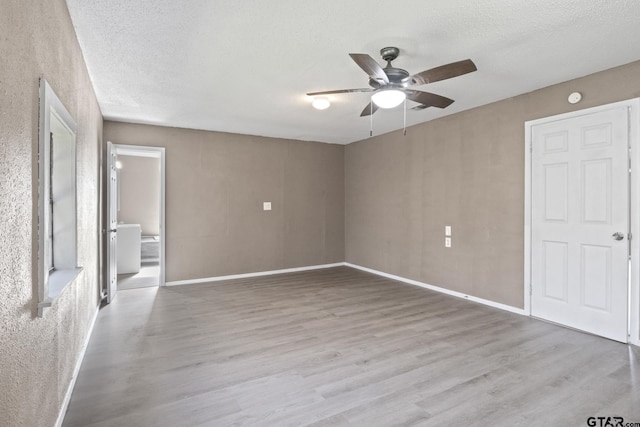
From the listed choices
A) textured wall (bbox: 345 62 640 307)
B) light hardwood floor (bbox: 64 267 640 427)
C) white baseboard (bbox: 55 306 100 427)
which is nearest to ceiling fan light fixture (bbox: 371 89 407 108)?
textured wall (bbox: 345 62 640 307)

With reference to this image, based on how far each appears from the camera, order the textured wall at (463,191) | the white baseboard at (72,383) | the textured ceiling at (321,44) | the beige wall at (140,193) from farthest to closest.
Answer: the beige wall at (140,193) → the textured wall at (463,191) → the textured ceiling at (321,44) → the white baseboard at (72,383)

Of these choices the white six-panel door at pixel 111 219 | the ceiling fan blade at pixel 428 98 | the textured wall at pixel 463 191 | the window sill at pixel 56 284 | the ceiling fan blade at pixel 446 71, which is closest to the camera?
the window sill at pixel 56 284

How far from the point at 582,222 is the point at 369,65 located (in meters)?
2.69

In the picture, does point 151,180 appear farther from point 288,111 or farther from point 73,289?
point 73,289

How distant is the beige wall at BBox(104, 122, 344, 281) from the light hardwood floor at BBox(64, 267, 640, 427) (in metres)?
1.54

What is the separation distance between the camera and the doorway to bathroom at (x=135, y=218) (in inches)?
179

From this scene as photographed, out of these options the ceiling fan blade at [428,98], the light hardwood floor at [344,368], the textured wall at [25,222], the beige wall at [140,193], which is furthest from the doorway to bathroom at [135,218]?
the ceiling fan blade at [428,98]

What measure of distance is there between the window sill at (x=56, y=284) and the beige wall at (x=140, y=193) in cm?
640

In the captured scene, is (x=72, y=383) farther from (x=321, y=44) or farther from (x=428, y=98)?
(x=428, y=98)

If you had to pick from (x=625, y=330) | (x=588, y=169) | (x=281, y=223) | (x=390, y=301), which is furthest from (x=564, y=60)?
(x=281, y=223)

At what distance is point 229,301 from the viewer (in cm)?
434

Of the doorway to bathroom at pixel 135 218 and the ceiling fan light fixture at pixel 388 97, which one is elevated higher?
the ceiling fan light fixture at pixel 388 97

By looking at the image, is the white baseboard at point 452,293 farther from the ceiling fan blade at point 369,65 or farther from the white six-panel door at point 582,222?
the ceiling fan blade at point 369,65

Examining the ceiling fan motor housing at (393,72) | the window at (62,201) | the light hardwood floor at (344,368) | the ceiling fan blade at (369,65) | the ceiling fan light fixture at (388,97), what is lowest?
the light hardwood floor at (344,368)
